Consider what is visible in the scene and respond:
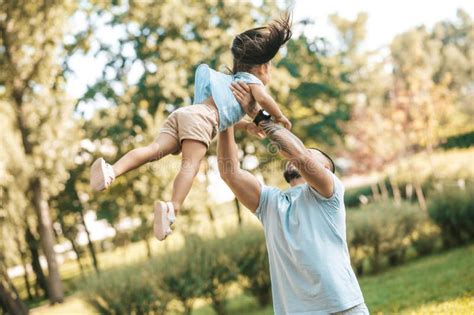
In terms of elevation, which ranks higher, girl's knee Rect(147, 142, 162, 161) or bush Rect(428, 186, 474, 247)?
girl's knee Rect(147, 142, 162, 161)

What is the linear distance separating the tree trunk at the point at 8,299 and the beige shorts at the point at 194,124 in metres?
10.5

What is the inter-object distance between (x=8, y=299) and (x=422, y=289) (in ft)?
29.5

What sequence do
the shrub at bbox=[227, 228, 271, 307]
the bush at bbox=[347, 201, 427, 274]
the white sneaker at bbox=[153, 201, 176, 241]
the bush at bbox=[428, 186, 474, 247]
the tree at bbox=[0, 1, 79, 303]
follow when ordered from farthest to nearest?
the tree at bbox=[0, 1, 79, 303] < the bush at bbox=[428, 186, 474, 247] < the bush at bbox=[347, 201, 427, 274] < the shrub at bbox=[227, 228, 271, 307] < the white sneaker at bbox=[153, 201, 176, 241]

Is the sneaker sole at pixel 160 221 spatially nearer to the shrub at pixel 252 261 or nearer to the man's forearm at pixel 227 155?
the man's forearm at pixel 227 155

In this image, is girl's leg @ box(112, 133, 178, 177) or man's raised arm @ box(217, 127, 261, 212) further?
man's raised arm @ box(217, 127, 261, 212)

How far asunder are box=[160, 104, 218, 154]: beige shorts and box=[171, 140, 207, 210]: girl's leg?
42mm

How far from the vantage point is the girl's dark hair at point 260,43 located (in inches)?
123

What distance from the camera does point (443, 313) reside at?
6.25 metres

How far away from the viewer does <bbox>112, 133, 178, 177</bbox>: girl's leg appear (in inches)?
114

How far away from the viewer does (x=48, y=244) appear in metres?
18.5

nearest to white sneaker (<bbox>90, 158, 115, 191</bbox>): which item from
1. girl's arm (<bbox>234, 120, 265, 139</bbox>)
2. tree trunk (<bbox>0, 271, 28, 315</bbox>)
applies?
girl's arm (<bbox>234, 120, 265, 139</bbox>)

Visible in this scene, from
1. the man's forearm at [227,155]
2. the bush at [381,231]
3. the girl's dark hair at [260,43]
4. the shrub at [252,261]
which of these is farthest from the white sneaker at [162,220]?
the bush at [381,231]

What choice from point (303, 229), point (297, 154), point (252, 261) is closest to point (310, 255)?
point (303, 229)

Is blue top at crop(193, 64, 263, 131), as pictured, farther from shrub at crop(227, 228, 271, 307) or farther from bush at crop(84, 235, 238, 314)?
shrub at crop(227, 228, 271, 307)
